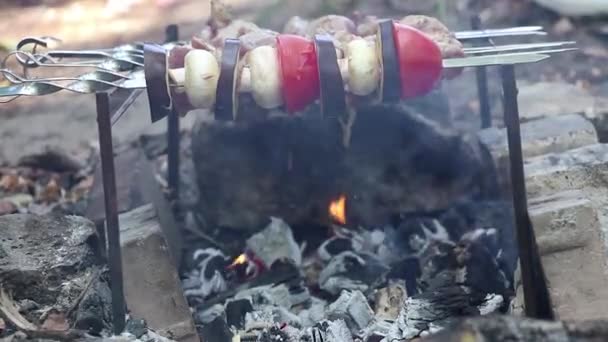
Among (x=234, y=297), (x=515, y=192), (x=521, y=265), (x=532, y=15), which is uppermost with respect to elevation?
(x=532, y=15)

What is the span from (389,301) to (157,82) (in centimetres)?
126

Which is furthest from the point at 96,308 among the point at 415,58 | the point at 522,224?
the point at 522,224

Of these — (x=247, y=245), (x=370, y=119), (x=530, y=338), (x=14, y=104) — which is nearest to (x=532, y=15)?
(x=370, y=119)

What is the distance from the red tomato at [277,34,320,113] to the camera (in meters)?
2.65

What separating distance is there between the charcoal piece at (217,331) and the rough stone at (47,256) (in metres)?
0.50

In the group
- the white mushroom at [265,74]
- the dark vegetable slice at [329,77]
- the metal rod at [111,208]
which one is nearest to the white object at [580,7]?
the dark vegetable slice at [329,77]

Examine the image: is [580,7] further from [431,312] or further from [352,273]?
[431,312]

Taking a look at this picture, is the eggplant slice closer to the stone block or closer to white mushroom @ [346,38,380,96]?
white mushroom @ [346,38,380,96]

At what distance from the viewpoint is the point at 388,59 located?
264 centimetres

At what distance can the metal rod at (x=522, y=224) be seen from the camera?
2.68 m

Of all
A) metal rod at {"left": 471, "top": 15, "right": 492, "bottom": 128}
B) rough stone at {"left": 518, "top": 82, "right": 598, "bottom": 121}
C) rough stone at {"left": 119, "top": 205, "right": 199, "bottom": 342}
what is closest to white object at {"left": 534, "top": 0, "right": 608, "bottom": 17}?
rough stone at {"left": 518, "top": 82, "right": 598, "bottom": 121}

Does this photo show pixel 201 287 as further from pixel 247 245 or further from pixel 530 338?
pixel 530 338

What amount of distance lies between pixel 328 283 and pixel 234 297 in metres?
0.41

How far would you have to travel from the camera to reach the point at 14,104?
253 inches
